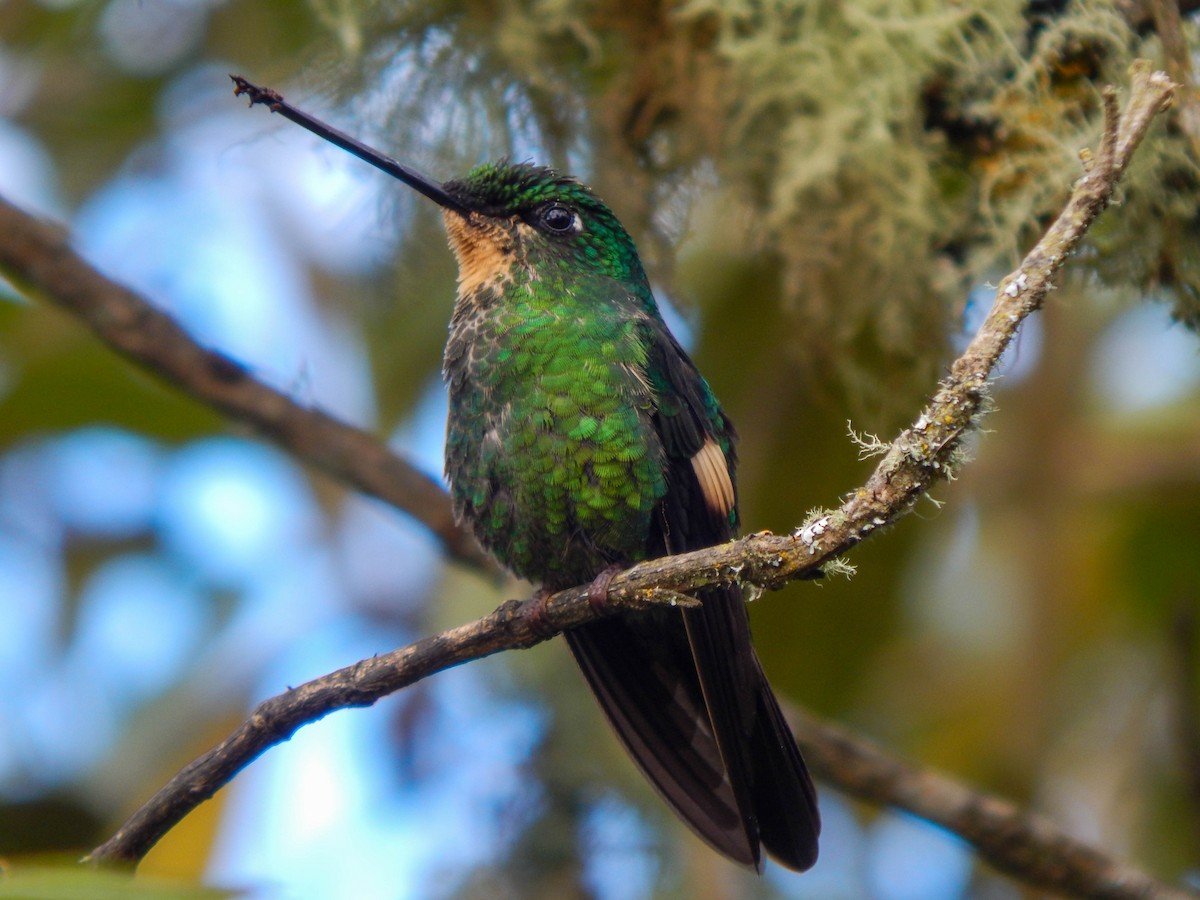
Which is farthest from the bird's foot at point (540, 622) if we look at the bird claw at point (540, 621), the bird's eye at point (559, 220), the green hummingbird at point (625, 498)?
the bird's eye at point (559, 220)

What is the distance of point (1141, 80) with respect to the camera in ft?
6.44

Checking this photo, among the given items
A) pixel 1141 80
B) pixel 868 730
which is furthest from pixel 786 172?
pixel 868 730

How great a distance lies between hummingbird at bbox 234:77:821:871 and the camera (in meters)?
2.69

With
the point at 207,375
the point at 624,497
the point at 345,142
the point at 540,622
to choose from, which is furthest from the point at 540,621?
the point at 207,375

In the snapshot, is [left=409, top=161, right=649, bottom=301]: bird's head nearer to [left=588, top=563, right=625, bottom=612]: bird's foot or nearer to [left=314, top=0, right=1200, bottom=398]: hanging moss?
[left=314, top=0, right=1200, bottom=398]: hanging moss

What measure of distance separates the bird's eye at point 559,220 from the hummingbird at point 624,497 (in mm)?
73

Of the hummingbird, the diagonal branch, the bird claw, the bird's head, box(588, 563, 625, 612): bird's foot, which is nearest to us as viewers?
box(588, 563, 625, 612): bird's foot

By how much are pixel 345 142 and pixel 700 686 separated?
136cm

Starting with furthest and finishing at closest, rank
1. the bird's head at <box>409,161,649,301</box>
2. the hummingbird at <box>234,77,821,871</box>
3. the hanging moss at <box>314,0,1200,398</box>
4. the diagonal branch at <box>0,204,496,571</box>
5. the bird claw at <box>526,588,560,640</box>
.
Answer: the diagonal branch at <box>0,204,496,571</box>, the bird's head at <box>409,161,649,301</box>, the hanging moss at <box>314,0,1200,398</box>, the hummingbird at <box>234,77,821,871</box>, the bird claw at <box>526,588,560,640</box>

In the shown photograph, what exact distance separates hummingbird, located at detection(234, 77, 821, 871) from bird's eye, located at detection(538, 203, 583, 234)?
0.24 feet

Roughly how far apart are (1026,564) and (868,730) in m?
0.98

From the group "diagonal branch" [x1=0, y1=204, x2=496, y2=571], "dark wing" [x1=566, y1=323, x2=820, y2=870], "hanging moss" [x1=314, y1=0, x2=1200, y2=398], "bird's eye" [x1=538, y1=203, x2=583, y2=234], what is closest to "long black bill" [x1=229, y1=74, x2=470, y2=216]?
"bird's eye" [x1=538, y1=203, x2=583, y2=234]

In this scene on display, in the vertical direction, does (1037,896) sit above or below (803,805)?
below

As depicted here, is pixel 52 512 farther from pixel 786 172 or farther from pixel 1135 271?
pixel 1135 271
